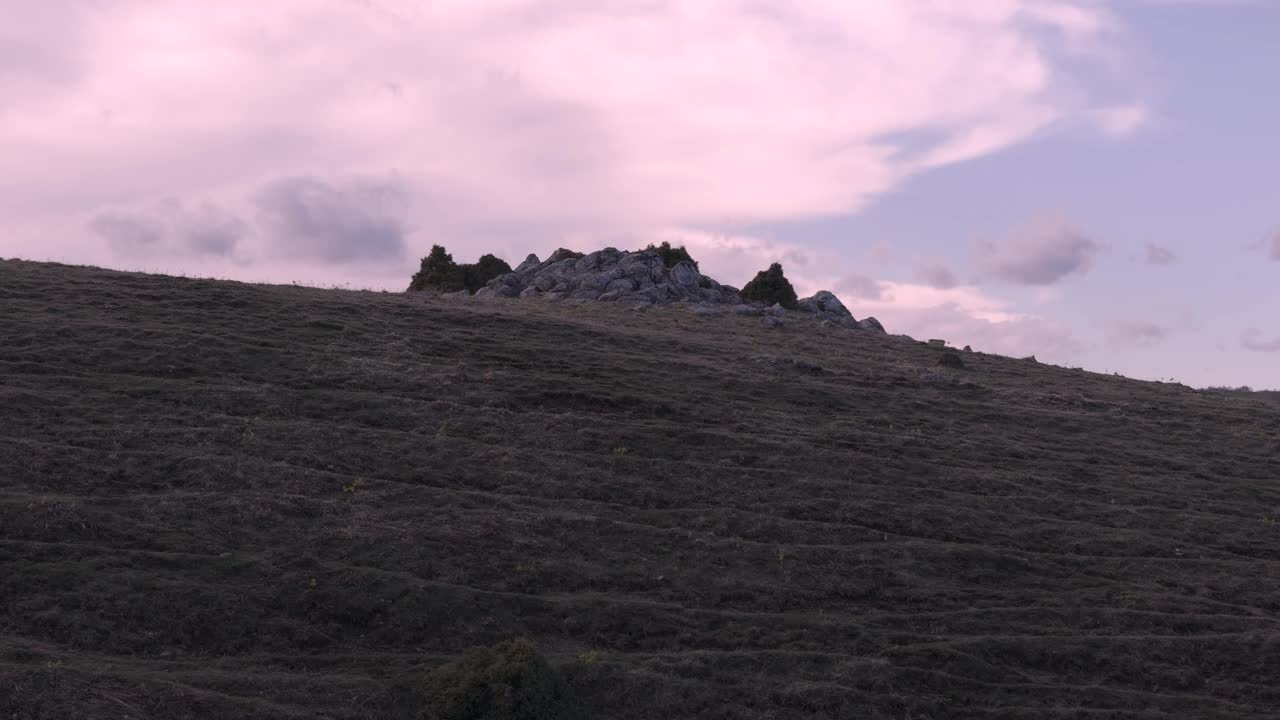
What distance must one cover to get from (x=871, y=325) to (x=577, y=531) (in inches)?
2114

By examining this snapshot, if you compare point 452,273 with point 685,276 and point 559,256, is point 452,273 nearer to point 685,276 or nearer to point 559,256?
point 559,256

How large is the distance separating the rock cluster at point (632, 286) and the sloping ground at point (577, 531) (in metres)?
23.8

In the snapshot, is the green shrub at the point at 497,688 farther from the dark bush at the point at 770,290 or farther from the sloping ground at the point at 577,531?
the dark bush at the point at 770,290

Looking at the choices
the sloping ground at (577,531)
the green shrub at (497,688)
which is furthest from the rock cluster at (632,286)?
the green shrub at (497,688)

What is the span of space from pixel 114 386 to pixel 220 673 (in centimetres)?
1723

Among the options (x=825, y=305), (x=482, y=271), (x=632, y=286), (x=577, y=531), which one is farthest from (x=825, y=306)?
(x=577, y=531)

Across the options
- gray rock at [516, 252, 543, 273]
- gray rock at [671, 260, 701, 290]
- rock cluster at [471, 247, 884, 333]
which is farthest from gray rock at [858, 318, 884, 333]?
gray rock at [516, 252, 543, 273]

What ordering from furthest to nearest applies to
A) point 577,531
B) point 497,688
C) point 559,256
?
point 559,256, point 577,531, point 497,688

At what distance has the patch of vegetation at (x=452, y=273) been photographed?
7700 centimetres

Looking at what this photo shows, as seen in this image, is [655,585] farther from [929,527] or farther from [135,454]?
[135,454]

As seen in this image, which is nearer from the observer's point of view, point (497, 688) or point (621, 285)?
point (497, 688)

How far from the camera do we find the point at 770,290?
80625 millimetres

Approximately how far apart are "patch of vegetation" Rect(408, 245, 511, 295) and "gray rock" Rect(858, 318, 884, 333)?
2610 centimetres

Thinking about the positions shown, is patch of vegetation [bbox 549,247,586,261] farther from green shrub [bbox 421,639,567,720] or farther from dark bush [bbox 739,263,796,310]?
green shrub [bbox 421,639,567,720]
